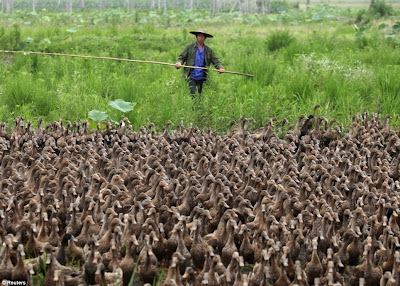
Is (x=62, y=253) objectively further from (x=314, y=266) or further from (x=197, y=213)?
(x=314, y=266)

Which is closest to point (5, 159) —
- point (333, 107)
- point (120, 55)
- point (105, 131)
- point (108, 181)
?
point (108, 181)

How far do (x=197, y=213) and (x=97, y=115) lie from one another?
4.08m

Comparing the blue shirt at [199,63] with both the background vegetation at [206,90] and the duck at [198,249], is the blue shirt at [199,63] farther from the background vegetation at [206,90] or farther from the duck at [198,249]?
the duck at [198,249]

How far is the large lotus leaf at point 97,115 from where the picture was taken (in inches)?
340

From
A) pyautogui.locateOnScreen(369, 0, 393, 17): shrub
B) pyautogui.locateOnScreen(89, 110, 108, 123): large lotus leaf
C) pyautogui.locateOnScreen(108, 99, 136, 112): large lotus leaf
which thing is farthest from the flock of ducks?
pyautogui.locateOnScreen(369, 0, 393, 17): shrub

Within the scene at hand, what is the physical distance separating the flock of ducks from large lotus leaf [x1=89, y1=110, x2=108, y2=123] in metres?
1.17

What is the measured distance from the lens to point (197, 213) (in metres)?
5.11

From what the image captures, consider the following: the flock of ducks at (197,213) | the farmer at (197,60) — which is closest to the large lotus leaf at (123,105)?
the flock of ducks at (197,213)

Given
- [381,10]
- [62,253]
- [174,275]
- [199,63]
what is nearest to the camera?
[174,275]

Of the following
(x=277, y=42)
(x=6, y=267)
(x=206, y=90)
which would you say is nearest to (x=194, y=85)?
(x=206, y=90)

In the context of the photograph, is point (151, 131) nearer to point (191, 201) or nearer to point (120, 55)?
point (191, 201)

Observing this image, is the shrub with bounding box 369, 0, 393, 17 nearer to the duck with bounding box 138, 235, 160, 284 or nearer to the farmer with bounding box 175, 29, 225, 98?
the farmer with bounding box 175, 29, 225, 98

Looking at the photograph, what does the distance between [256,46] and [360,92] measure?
258 inches

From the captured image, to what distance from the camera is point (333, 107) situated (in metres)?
10.1
